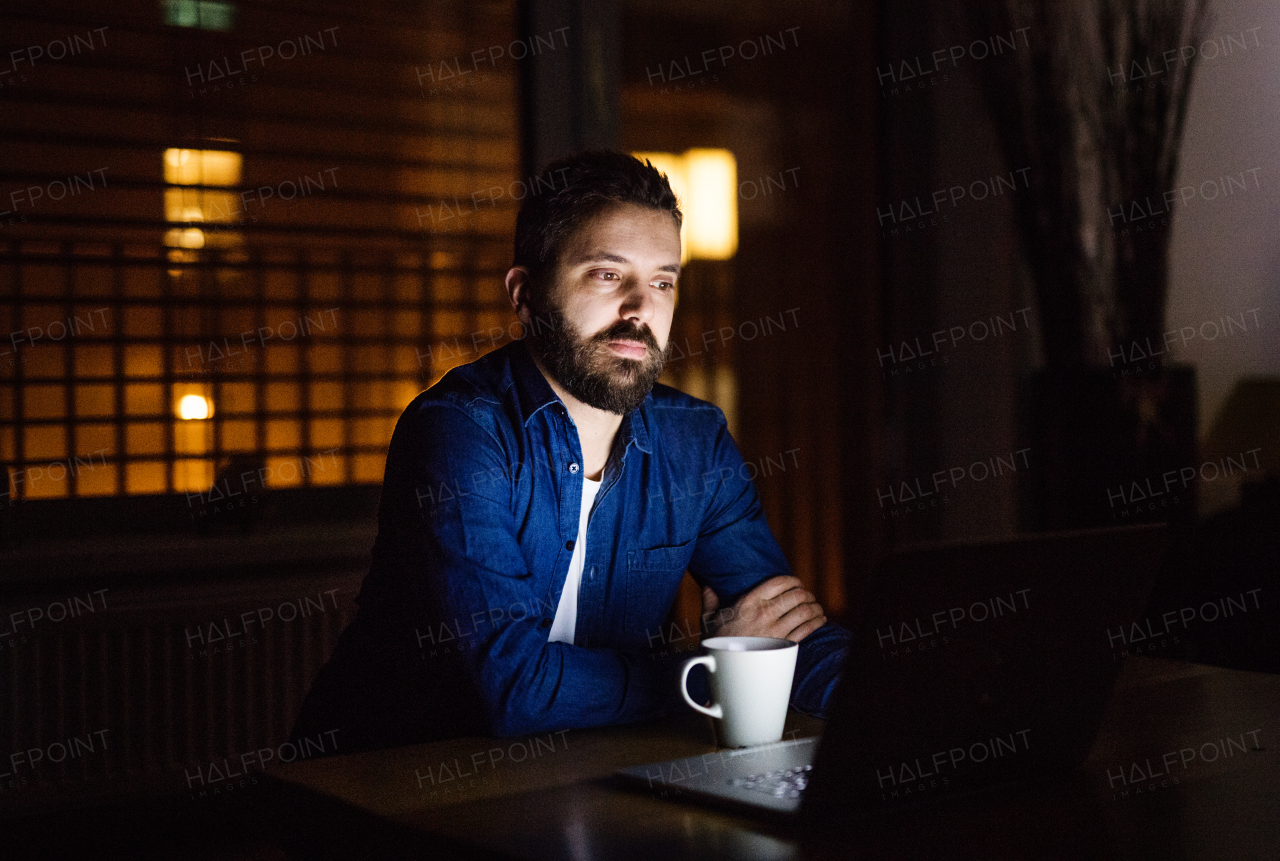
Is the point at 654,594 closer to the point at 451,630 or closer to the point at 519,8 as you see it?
the point at 451,630

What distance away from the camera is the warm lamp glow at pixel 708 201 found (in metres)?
3.55

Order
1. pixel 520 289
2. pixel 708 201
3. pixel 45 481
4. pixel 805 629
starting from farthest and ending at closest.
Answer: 1. pixel 708 201
2. pixel 45 481
3. pixel 520 289
4. pixel 805 629

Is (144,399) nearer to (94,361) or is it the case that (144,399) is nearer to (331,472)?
(94,361)

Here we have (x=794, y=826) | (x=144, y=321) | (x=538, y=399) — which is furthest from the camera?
(x=144, y=321)

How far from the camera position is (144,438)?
2.55m

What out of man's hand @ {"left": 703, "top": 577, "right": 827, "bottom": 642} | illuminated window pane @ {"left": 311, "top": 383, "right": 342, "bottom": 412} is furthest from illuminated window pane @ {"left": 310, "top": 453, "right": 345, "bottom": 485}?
man's hand @ {"left": 703, "top": 577, "right": 827, "bottom": 642}

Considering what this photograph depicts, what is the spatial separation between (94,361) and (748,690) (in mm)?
2014

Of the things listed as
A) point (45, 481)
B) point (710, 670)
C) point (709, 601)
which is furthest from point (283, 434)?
point (710, 670)

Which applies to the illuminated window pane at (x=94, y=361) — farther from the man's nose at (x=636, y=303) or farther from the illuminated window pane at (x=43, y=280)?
the man's nose at (x=636, y=303)

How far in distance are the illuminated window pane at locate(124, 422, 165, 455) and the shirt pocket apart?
1429mm

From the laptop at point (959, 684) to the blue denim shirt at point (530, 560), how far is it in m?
0.30

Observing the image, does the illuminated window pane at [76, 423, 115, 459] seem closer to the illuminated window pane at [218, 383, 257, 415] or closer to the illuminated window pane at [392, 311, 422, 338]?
the illuminated window pane at [218, 383, 257, 415]

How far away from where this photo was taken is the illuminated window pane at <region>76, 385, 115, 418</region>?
2484 mm

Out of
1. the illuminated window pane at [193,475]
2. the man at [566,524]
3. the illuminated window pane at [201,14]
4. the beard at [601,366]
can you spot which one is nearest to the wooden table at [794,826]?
the man at [566,524]
